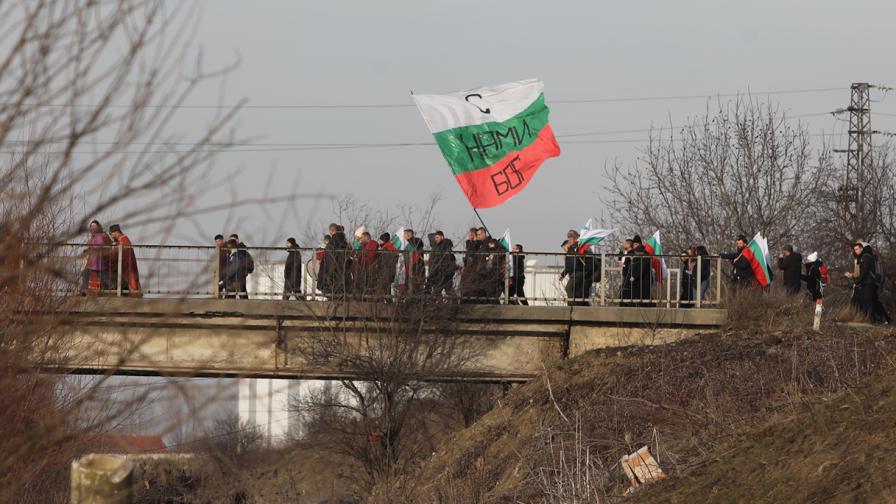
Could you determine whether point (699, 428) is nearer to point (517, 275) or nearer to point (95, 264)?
point (95, 264)

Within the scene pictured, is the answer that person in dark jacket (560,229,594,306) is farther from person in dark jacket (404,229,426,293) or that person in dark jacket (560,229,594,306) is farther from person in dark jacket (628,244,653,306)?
person in dark jacket (404,229,426,293)

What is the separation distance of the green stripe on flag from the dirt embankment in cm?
395

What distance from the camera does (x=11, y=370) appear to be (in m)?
5.98

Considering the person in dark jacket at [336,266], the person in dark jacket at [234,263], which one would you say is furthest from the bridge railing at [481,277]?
the person in dark jacket at [234,263]

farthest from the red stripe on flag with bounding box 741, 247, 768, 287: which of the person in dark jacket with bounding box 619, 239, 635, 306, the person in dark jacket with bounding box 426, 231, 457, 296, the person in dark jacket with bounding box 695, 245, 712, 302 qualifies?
the person in dark jacket with bounding box 426, 231, 457, 296

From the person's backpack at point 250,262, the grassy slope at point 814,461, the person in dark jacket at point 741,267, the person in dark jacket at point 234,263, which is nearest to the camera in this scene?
the person in dark jacket at point 234,263

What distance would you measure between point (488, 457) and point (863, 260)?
7.80 meters

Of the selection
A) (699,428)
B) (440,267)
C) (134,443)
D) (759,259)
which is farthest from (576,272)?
(134,443)

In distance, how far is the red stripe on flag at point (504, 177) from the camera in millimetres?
22000

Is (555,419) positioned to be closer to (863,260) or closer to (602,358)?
(602,358)

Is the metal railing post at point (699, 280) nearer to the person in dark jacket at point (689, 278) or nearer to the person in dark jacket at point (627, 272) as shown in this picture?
the person in dark jacket at point (689, 278)

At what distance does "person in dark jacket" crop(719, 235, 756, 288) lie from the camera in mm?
24344

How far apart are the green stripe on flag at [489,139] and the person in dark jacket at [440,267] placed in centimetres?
156

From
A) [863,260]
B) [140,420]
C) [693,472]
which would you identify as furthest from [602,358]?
[140,420]
